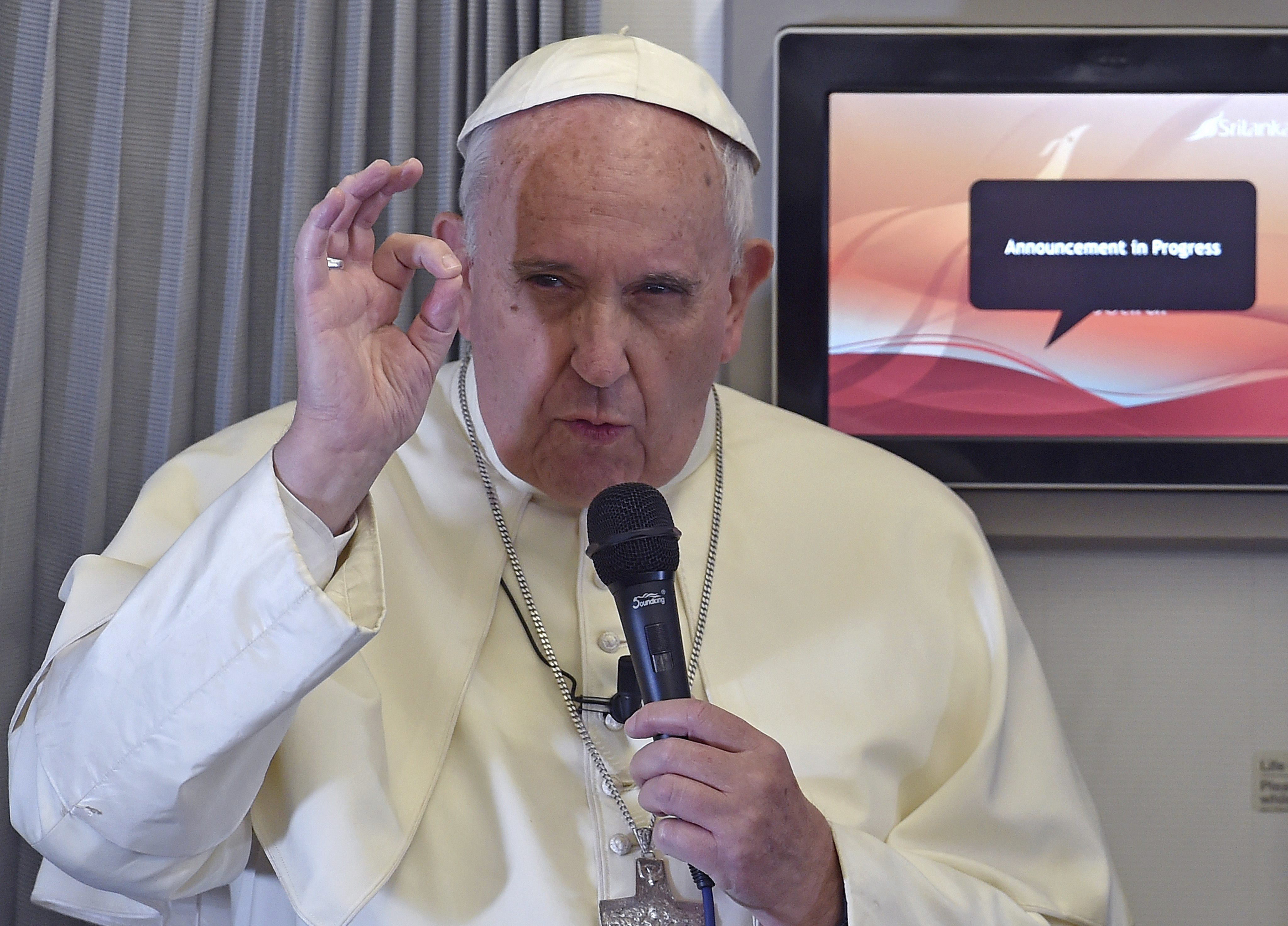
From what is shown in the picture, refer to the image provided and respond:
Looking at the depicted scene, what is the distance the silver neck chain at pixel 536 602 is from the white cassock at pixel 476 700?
0.05ft

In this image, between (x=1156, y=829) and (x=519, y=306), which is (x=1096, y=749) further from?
(x=519, y=306)

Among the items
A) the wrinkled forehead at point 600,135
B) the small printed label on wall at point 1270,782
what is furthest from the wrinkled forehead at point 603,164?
the small printed label on wall at point 1270,782

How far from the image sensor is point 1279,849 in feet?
7.31

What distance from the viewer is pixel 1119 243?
2094 mm

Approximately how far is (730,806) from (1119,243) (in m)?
1.32

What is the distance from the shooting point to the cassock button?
65.2 inches

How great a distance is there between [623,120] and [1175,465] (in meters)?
1.16

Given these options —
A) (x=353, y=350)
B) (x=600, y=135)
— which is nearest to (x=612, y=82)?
(x=600, y=135)

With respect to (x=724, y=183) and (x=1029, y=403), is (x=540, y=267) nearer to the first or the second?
(x=724, y=183)

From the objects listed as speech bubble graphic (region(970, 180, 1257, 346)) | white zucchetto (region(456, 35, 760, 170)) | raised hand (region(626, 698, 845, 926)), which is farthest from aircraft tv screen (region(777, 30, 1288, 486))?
raised hand (region(626, 698, 845, 926))

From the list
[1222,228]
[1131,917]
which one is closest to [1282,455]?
[1222,228]

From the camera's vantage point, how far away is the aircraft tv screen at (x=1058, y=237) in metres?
2.08

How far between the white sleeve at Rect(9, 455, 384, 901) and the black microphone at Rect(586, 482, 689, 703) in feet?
0.81

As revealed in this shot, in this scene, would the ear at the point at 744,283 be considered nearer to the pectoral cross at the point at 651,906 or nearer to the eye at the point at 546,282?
the eye at the point at 546,282
